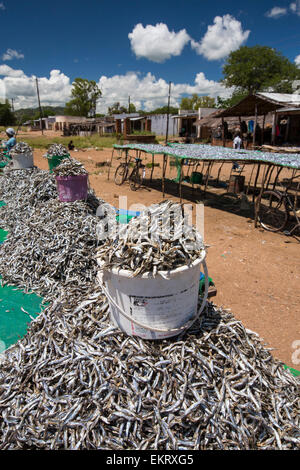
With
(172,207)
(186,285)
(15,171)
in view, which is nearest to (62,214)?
(172,207)

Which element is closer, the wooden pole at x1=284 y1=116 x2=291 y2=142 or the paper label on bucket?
the paper label on bucket

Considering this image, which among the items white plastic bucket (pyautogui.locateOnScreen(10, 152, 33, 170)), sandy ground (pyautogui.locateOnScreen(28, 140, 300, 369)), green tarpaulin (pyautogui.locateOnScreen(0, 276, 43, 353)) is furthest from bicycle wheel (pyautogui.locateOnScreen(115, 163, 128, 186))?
green tarpaulin (pyautogui.locateOnScreen(0, 276, 43, 353))

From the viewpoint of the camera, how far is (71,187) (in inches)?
234

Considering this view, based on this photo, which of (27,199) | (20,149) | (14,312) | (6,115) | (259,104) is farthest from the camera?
(6,115)

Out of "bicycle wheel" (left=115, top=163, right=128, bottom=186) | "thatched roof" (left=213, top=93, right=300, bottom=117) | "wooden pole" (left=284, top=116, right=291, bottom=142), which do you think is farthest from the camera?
"wooden pole" (left=284, top=116, right=291, bottom=142)

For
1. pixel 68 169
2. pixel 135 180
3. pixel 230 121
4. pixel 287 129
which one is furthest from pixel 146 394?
pixel 230 121

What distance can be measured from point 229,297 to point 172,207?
10.6ft

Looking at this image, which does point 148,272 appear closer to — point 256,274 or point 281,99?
point 256,274

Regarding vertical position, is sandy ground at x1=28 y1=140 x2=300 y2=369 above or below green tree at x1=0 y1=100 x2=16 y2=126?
below

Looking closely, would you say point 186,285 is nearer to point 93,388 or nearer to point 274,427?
point 93,388

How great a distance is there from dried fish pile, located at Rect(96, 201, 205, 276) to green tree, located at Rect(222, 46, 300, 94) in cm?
4406

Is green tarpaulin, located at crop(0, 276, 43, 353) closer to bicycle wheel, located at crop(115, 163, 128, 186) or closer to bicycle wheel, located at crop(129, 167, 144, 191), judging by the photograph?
bicycle wheel, located at crop(129, 167, 144, 191)

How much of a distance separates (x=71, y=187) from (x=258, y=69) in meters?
46.7

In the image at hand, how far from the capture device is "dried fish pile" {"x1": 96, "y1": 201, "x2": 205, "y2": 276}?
231cm
